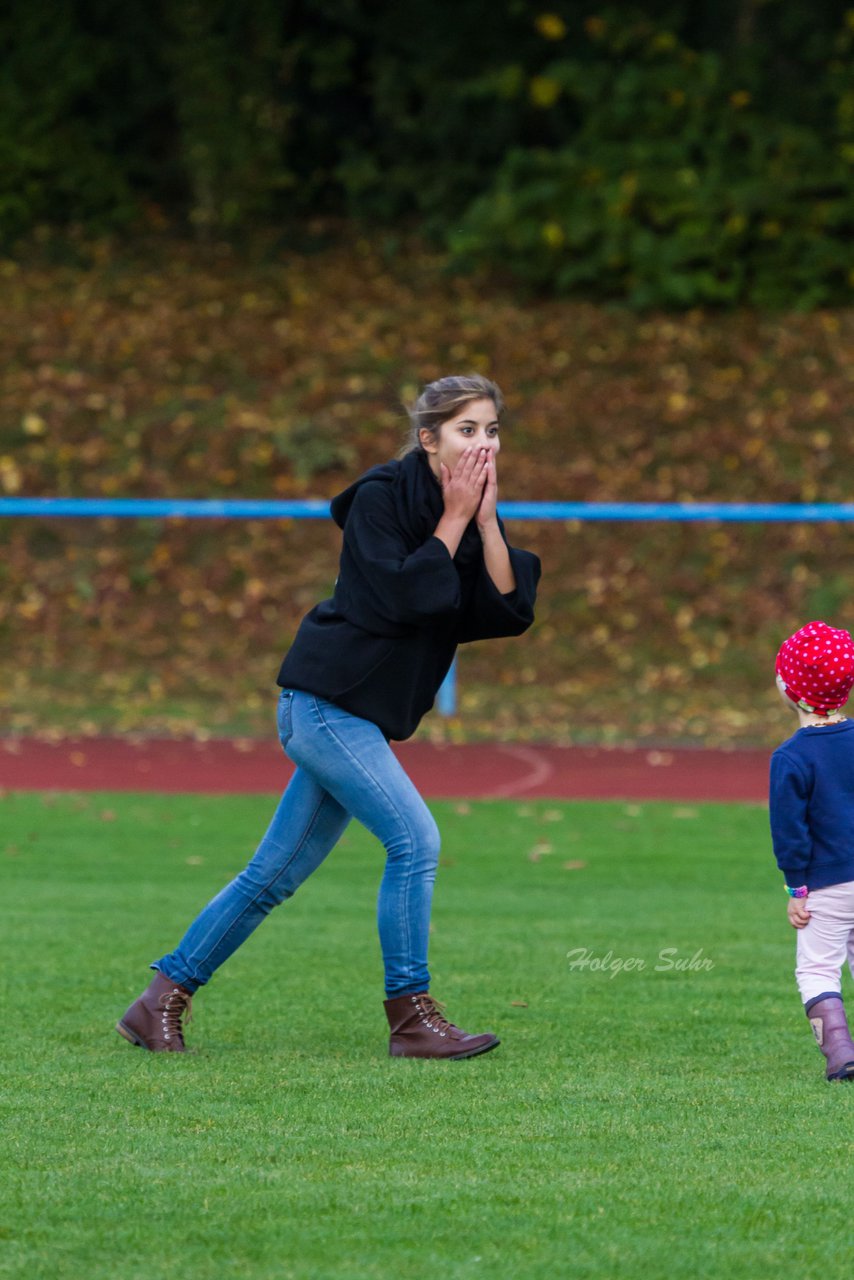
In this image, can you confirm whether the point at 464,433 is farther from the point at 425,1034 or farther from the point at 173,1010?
the point at 173,1010

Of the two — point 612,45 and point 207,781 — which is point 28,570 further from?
point 612,45

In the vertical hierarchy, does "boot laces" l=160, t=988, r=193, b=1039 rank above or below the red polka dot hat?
below

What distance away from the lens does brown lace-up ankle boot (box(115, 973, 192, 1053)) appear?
516cm

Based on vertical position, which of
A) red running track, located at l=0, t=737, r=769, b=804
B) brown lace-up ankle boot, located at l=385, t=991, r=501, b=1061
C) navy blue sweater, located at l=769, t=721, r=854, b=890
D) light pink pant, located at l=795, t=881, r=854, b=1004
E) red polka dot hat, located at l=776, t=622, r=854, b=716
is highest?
red polka dot hat, located at l=776, t=622, r=854, b=716

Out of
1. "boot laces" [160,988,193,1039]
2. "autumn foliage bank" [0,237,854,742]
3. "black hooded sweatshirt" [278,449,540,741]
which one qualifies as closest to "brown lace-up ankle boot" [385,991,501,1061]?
"boot laces" [160,988,193,1039]

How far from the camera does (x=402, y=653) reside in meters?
5.03

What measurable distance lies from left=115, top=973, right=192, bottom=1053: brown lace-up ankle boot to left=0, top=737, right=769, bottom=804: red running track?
567cm

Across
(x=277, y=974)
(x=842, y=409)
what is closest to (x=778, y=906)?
(x=277, y=974)

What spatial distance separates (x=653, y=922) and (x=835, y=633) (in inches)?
108

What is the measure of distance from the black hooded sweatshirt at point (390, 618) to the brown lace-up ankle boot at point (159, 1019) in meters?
0.90

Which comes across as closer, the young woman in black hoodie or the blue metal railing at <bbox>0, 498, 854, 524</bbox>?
the young woman in black hoodie

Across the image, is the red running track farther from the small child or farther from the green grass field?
the small child

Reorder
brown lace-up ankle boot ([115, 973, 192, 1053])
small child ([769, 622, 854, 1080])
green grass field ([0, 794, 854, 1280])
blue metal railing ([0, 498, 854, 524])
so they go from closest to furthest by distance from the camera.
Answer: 1. green grass field ([0, 794, 854, 1280])
2. small child ([769, 622, 854, 1080])
3. brown lace-up ankle boot ([115, 973, 192, 1053])
4. blue metal railing ([0, 498, 854, 524])

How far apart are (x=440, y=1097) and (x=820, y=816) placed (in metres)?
1.17
